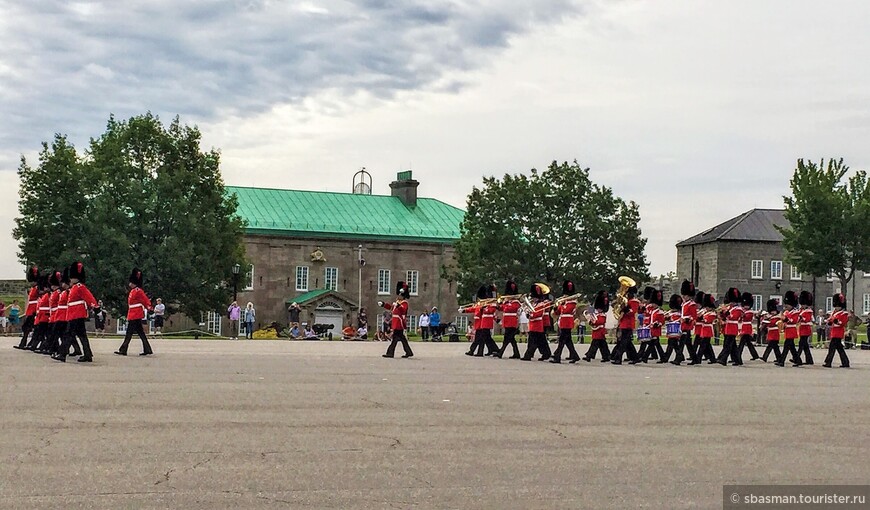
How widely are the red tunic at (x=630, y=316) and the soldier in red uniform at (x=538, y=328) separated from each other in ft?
5.98

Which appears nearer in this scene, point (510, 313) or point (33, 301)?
point (33, 301)

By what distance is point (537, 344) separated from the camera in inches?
1249

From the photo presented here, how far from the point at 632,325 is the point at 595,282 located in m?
47.0

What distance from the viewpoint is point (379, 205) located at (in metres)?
92.2

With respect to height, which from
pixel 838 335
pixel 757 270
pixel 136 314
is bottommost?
pixel 838 335

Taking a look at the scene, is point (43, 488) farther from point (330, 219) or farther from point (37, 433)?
point (330, 219)

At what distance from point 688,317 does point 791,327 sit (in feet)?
8.42

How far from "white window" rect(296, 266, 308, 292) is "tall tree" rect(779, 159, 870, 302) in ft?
100

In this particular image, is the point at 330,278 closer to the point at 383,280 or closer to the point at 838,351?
the point at 383,280

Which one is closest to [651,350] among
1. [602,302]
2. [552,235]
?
[602,302]

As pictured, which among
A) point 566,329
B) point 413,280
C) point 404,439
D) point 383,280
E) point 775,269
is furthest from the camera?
point 775,269

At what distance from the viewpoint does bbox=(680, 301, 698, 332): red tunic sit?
107 ft

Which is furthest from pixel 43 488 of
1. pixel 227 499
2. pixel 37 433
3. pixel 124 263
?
pixel 124 263

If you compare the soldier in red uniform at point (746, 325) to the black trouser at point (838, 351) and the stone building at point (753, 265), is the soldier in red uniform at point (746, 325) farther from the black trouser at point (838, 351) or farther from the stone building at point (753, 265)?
the stone building at point (753, 265)
